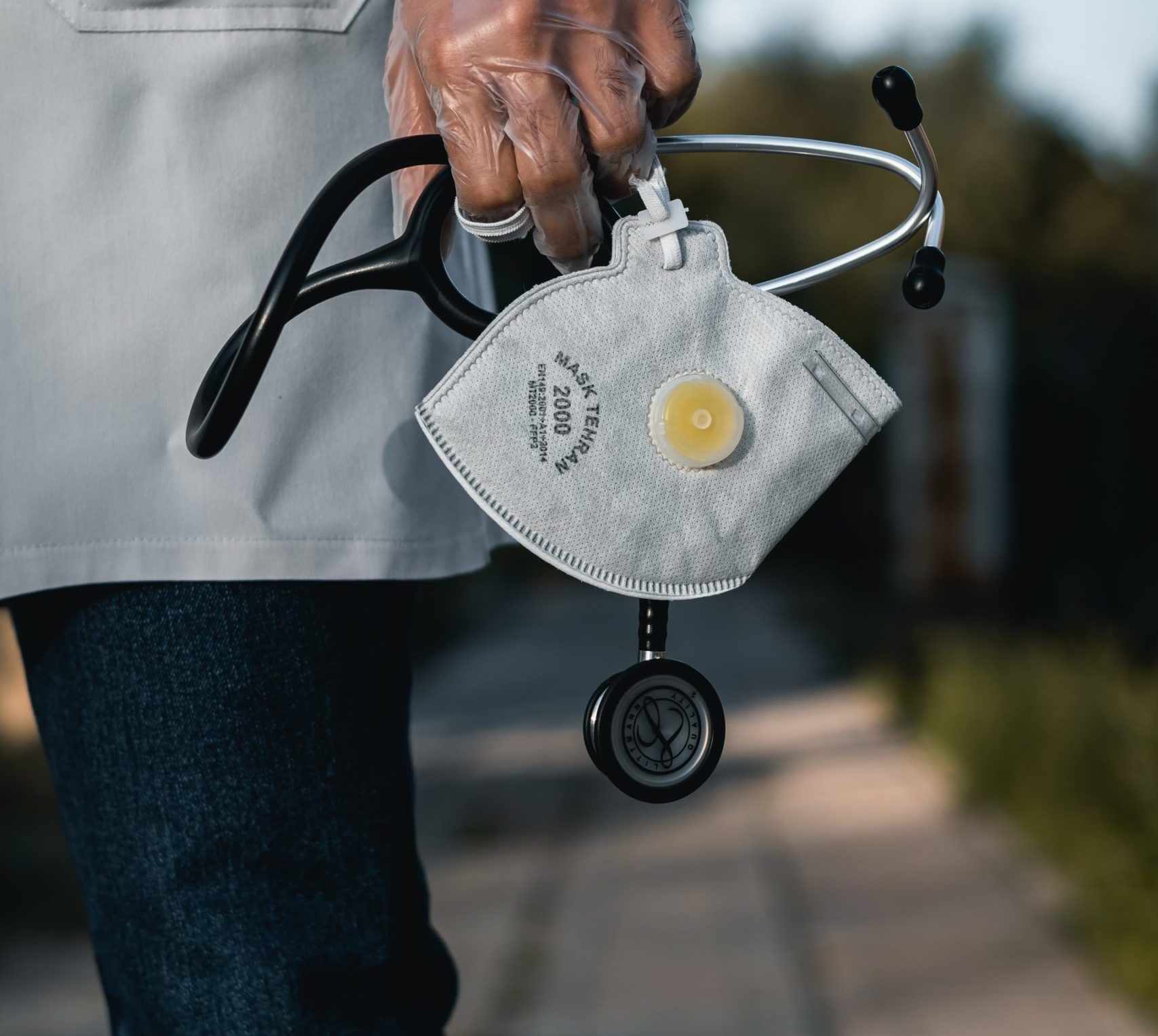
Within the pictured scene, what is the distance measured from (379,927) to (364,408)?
346mm

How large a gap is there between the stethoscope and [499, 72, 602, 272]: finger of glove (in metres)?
0.06

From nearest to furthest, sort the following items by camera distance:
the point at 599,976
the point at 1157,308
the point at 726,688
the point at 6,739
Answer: the point at 599,976 → the point at 6,739 → the point at 726,688 → the point at 1157,308

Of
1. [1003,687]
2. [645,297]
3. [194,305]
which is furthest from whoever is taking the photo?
[1003,687]

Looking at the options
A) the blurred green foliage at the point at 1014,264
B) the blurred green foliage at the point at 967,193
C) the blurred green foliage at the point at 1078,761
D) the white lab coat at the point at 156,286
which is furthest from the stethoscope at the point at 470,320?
the blurred green foliage at the point at 967,193

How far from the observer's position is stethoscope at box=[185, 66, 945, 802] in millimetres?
837

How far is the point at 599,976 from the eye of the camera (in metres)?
3.98

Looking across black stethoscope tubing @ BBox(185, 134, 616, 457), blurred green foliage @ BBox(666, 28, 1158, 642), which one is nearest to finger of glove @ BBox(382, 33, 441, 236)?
black stethoscope tubing @ BBox(185, 134, 616, 457)

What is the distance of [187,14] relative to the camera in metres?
0.97

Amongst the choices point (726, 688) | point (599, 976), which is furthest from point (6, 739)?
point (726, 688)

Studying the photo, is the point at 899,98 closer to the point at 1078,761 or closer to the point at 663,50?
the point at 663,50

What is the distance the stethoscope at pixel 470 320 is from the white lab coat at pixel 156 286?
0.39 ft

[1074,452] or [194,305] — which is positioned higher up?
[194,305]

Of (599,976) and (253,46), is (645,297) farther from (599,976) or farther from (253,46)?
(599,976)

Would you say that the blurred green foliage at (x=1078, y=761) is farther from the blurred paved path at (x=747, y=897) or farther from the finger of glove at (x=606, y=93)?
the finger of glove at (x=606, y=93)
